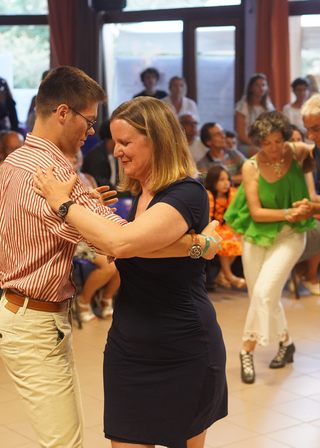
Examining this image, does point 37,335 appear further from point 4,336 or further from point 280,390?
point 280,390

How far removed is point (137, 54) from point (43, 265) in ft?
31.2

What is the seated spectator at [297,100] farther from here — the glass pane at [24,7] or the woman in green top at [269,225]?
the woman in green top at [269,225]

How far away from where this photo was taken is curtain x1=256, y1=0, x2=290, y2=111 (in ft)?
35.8

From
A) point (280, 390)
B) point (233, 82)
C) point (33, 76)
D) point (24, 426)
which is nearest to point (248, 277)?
point (280, 390)

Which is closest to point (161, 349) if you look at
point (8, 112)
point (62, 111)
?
point (62, 111)

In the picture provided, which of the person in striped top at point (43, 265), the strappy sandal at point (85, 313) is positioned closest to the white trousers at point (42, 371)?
the person in striped top at point (43, 265)

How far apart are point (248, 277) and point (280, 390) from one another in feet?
2.22

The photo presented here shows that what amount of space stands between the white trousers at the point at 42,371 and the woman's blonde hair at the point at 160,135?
524 millimetres

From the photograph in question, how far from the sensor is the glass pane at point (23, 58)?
1206 centimetres

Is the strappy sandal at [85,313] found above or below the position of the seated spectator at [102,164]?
below

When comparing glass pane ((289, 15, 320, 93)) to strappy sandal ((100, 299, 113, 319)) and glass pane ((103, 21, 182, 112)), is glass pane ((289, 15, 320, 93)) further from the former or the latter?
strappy sandal ((100, 299, 113, 319))

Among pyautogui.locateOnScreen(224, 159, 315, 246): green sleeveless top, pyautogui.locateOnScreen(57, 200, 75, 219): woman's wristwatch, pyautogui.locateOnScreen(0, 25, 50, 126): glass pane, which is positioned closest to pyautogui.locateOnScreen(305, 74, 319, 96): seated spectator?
pyautogui.locateOnScreen(0, 25, 50, 126): glass pane

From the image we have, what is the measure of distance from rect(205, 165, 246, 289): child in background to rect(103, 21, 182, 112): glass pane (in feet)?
14.4

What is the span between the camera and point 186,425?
269 centimetres
